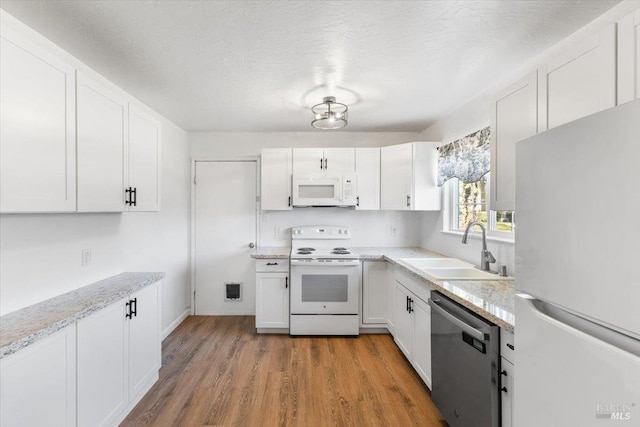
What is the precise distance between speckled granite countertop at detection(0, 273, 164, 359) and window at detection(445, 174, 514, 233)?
9.02 ft

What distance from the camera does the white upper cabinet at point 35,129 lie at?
3.88ft

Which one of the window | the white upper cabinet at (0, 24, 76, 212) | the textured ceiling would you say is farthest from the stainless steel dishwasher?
the white upper cabinet at (0, 24, 76, 212)

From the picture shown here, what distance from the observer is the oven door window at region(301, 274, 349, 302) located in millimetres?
3057

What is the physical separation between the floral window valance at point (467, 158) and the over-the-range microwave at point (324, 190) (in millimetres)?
1007

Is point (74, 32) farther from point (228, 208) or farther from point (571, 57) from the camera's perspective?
point (571, 57)

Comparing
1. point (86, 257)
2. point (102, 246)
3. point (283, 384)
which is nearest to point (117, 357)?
point (86, 257)

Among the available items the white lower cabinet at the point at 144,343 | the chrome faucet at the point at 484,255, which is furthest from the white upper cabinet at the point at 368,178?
the white lower cabinet at the point at 144,343

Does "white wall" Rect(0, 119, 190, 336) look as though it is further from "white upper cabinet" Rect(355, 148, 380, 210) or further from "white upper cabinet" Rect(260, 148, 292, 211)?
"white upper cabinet" Rect(355, 148, 380, 210)

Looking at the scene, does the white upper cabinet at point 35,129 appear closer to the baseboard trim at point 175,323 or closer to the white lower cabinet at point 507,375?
the baseboard trim at point 175,323

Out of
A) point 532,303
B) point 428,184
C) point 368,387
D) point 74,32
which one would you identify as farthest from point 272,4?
point 368,387

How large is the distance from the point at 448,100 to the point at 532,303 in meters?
2.31

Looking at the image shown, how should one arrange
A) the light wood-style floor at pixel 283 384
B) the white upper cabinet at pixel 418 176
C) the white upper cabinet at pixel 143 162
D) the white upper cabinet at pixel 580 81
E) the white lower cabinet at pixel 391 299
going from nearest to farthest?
1. the white upper cabinet at pixel 580 81
2. the light wood-style floor at pixel 283 384
3. the white upper cabinet at pixel 143 162
4. the white lower cabinet at pixel 391 299
5. the white upper cabinet at pixel 418 176

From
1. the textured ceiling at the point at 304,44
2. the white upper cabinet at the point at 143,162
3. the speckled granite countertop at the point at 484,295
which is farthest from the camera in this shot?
the white upper cabinet at the point at 143,162

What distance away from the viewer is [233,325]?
3.38 meters
